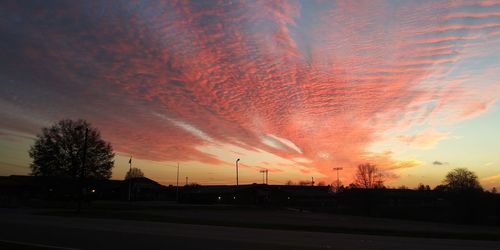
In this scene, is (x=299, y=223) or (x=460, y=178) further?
(x=460, y=178)

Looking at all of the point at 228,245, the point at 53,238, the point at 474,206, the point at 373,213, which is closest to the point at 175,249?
the point at 228,245

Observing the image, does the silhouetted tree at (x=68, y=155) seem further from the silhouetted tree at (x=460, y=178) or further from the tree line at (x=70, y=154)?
the silhouetted tree at (x=460, y=178)

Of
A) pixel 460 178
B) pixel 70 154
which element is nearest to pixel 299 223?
pixel 70 154

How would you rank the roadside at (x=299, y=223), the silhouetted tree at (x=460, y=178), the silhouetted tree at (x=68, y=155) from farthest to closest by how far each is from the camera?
the silhouetted tree at (x=460, y=178) < the silhouetted tree at (x=68, y=155) < the roadside at (x=299, y=223)

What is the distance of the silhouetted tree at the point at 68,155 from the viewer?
77.1 metres

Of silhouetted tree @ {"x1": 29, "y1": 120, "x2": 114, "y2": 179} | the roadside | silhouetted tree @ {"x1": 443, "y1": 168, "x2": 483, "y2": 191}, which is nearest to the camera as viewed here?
the roadside

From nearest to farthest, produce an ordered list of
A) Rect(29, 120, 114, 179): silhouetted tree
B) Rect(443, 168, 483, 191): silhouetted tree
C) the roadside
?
1. the roadside
2. Rect(29, 120, 114, 179): silhouetted tree
3. Rect(443, 168, 483, 191): silhouetted tree

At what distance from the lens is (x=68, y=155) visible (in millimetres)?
77938

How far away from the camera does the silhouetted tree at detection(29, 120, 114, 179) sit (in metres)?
77.1

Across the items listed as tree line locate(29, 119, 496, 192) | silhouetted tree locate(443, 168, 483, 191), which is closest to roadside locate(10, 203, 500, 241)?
tree line locate(29, 119, 496, 192)

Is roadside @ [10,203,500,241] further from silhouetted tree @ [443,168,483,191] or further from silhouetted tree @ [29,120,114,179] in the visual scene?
silhouetted tree @ [443,168,483,191]

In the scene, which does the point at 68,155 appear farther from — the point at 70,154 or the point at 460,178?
the point at 460,178

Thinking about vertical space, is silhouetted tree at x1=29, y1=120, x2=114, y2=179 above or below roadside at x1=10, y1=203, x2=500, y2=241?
above

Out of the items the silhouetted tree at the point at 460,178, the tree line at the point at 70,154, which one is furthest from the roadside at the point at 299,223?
the silhouetted tree at the point at 460,178
